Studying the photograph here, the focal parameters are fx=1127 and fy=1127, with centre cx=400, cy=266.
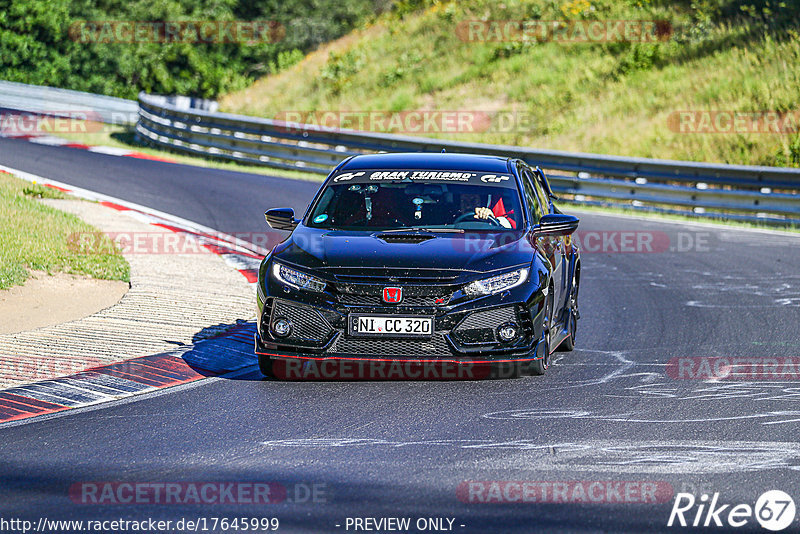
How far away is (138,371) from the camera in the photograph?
857 cm

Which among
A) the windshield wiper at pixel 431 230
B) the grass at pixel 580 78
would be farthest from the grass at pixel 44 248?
the grass at pixel 580 78

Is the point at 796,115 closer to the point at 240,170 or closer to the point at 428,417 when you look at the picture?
the point at 240,170

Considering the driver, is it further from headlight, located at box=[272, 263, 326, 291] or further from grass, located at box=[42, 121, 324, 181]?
grass, located at box=[42, 121, 324, 181]

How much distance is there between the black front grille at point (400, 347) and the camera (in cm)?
780

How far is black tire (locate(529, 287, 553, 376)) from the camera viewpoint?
823 centimetres

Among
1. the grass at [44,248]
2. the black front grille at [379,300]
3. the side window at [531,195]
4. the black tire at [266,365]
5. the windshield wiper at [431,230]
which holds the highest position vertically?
the side window at [531,195]

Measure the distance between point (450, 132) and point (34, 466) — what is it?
1020 inches

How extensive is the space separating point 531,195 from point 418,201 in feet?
3.72

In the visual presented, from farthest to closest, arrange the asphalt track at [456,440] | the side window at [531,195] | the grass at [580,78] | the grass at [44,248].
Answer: the grass at [580,78] → the grass at [44,248] → the side window at [531,195] → the asphalt track at [456,440]

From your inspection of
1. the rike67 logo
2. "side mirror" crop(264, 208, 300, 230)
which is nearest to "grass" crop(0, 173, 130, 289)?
"side mirror" crop(264, 208, 300, 230)

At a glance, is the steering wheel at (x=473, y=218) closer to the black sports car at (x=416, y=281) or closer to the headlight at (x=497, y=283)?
the black sports car at (x=416, y=281)

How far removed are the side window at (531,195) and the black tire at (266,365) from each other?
7.98ft

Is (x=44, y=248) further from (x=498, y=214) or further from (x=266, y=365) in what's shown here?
(x=498, y=214)

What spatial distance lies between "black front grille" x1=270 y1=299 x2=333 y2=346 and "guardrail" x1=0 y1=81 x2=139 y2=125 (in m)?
26.4
